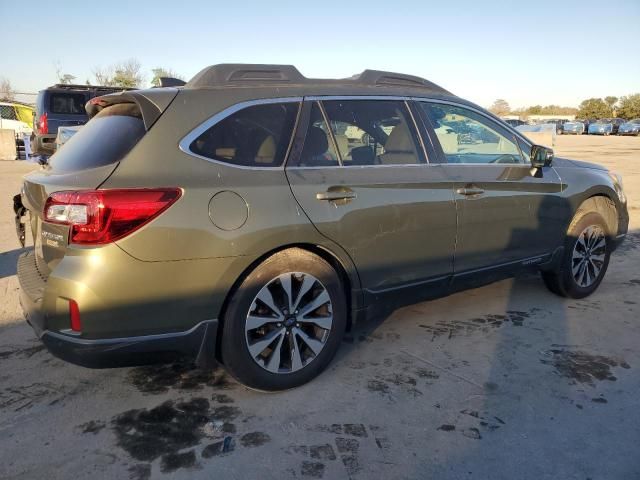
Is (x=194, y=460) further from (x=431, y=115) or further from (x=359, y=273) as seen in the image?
(x=431, y=115)

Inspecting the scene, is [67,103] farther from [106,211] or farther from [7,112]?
[7,112]

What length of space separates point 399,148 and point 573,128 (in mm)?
53949

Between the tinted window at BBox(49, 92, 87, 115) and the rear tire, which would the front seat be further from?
the tinted window at BBox(49, 92, 87, 115)

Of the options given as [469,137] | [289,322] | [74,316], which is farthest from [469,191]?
[74,316]

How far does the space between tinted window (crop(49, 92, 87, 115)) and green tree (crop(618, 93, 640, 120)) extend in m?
69.4

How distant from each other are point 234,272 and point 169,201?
50 cm

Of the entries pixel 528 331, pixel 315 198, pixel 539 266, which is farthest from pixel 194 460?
pixel 539 266

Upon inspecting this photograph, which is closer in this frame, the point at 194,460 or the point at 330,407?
the point at 194,460

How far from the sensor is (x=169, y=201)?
257 cm

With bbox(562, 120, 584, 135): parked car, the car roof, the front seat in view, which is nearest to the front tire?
the front seat

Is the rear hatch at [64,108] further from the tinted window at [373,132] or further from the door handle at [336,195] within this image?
the door handle at [336,195]

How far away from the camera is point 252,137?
2.95 meters

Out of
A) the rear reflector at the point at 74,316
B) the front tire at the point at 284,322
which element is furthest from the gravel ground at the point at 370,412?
the rear reflector at the point at 74,316

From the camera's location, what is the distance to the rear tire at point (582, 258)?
4562 mm
